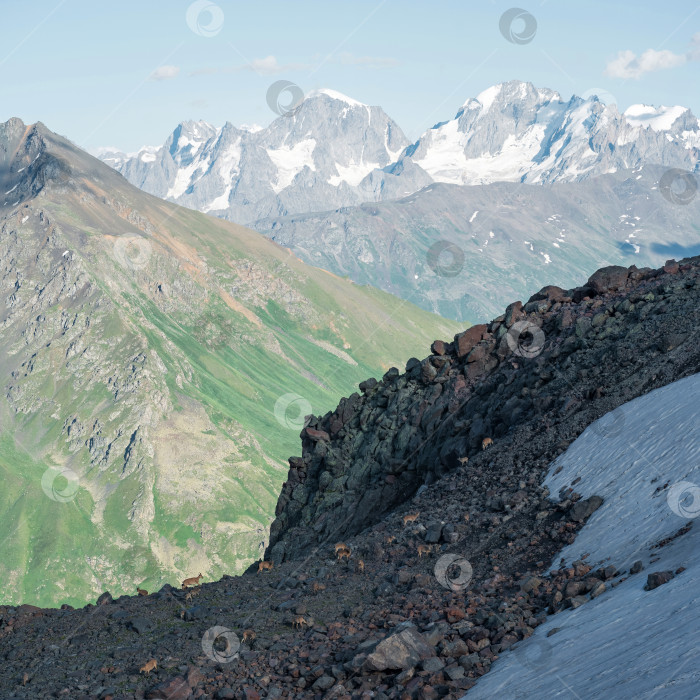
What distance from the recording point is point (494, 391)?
38438 mm

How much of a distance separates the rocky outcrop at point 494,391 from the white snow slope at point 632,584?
4363 millimetres

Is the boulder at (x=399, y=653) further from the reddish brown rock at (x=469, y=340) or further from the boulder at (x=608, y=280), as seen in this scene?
the boulder at (x=608, y=280)

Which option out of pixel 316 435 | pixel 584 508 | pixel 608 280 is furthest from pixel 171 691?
pixel 608 280

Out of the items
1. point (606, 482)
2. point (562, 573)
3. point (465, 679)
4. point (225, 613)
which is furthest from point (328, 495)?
point (465, 679)

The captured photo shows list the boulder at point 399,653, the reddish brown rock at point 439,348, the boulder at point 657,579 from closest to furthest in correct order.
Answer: the boulder at point 657,579
the boulder at point 399,653
the reddish brown rock at point 439,348

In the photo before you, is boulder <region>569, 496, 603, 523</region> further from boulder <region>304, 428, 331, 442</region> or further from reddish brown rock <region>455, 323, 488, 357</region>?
boulder <region>304, 428, 331, 442</region>

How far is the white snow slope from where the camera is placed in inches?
505

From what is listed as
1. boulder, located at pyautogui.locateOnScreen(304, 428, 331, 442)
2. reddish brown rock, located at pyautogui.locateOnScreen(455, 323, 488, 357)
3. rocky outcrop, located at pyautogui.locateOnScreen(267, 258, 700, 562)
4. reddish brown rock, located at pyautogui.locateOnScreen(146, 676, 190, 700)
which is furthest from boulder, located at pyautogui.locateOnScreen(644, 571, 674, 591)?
boulder, located at pyautogui.locateOnScreen(304, 428, 331, 442)

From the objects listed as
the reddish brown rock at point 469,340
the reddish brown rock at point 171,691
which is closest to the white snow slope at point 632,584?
the reddish brown rock at point 171,691

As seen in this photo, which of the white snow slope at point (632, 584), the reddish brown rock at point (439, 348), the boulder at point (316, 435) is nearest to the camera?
the white snow slope at point (632, 584)

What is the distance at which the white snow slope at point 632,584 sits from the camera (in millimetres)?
12828

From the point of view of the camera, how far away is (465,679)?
1519 cm

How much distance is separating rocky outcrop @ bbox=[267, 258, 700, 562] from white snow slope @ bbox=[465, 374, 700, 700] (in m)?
4.36

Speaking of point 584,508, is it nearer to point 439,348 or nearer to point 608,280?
point 439,348
